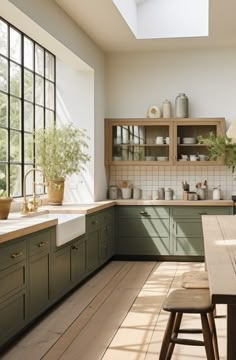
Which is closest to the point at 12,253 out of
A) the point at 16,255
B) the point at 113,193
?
the point at 16,255

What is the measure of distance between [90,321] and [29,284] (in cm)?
75

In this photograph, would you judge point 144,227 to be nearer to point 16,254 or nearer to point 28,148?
point 28,148

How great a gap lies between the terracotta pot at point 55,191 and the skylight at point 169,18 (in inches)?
87.4

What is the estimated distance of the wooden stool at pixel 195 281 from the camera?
3947mm

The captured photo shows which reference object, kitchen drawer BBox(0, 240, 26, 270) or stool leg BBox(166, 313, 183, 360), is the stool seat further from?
kitchen drawer BBox(0, 240, 26, 270)

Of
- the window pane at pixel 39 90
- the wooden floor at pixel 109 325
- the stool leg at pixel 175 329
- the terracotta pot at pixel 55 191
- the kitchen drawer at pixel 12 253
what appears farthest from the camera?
the window pane at pixel 39 90

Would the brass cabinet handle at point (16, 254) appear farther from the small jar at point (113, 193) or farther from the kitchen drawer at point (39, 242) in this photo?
the small jar at point (113, 193)

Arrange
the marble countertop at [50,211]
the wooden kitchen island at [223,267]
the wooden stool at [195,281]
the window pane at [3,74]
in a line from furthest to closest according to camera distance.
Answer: the window pane at [3,74] < the marble countertop at [50,211] < the wooden stool at [195,281] < the wooden kitchen island at [223,267]

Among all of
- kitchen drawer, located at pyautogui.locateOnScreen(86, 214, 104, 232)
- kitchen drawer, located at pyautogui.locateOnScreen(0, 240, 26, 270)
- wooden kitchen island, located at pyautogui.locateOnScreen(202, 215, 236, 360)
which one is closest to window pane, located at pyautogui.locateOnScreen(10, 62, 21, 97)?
kitchen drawer, located at pyautogui.locateOnScreen(86, 214, 104, 232)

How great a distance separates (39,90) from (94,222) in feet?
5.98

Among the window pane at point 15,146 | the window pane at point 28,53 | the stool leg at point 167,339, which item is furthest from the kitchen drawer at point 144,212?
the stool leg at point 167,339

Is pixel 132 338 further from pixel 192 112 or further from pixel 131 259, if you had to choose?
pixel 192 112

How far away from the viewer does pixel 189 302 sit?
3400 mm

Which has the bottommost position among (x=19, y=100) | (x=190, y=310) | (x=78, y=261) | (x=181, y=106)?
(x=78, y=261)
